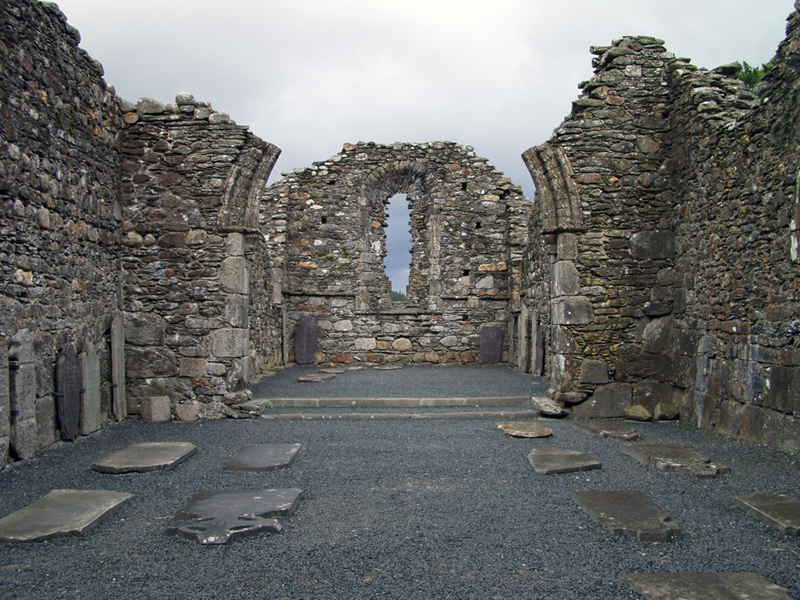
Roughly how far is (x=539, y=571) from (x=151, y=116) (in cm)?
737

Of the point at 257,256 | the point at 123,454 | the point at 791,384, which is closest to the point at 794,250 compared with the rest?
the point at 791,384

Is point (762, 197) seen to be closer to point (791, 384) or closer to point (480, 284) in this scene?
point (791, 384)

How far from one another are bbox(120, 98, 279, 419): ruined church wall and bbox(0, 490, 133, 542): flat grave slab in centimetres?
322

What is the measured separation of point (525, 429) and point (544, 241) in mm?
2822

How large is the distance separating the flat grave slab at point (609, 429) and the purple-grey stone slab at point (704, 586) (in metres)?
3.31

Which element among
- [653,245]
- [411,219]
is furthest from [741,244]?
[411,219]

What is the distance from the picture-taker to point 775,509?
3648 millimetres

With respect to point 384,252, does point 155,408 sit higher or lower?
lower

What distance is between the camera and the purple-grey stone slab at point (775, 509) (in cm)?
338

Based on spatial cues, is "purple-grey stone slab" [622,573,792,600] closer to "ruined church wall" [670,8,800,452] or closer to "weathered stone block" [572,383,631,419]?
"ruined church wall" [670,8,800,452]

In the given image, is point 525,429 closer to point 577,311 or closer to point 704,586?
point 577,311

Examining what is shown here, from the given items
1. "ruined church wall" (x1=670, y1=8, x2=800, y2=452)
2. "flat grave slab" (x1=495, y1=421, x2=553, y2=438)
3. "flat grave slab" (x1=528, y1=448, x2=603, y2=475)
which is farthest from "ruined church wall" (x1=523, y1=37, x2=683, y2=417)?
"flat grave slab" (x1=528, y1=448, x2=603, y2=475)

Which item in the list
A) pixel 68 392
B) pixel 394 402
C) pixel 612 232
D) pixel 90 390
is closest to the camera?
pixel 68 392

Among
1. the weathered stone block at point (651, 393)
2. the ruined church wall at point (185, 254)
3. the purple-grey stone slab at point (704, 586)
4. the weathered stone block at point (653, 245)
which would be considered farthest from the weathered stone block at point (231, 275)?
the purple-grey stone slab at point (704, 586)
